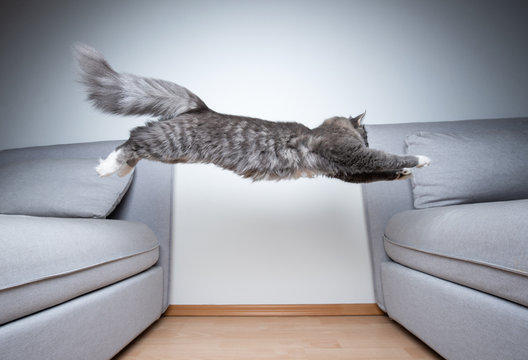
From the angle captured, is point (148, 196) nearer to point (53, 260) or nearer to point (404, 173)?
point (53, 260)

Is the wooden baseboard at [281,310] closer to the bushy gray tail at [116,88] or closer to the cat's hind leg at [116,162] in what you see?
the cat's hind leg at [116,162]

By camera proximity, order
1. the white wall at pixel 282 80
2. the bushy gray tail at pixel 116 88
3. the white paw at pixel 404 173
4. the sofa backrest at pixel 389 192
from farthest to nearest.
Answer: the white wall at pixel 282 80 < the sofa backrest at pixel 389 192 < the white paw at pixel 404 173 < the bushy gray tail at pixel 116 88

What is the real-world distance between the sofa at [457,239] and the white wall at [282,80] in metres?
0.25

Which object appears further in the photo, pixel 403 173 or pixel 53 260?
pixel 403 173

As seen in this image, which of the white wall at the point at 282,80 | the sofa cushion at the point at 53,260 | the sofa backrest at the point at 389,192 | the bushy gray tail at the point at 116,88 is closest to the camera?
the sofa cushion at the point at 53,260

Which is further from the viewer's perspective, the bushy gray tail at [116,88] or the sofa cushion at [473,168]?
the sofa cushion at [473,168]

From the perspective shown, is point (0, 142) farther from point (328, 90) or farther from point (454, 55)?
point (454, 55)

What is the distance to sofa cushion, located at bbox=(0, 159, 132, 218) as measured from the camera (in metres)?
1.42

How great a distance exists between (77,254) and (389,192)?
5.31 ft

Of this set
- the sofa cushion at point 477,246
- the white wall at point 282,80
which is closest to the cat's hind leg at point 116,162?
the white wall at point 282,80

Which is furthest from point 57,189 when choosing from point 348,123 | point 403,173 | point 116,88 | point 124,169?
point 403,173

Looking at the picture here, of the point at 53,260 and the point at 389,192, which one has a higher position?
the point at 389,192

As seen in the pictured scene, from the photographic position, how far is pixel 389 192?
5.83ft

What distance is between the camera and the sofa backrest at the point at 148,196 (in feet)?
5.95
